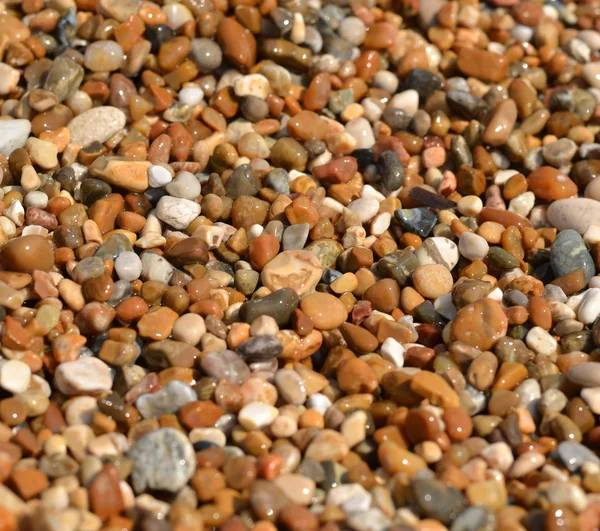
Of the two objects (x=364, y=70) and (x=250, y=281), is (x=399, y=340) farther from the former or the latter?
(x=364, y=70)

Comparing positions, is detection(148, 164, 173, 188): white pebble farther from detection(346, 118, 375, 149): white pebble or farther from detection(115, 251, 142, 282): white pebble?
detection(346, 118, 375, 149): white pebble

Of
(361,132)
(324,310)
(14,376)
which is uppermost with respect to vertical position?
(361,132)

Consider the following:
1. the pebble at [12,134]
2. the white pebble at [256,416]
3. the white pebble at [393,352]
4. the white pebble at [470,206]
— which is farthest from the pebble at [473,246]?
the pebble at [12,134]

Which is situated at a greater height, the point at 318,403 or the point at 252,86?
the point at 252,86

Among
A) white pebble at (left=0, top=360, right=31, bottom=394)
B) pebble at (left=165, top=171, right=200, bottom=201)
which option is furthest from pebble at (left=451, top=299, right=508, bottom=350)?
white pebble at (left=0, top=360, right=31, bottom=394)

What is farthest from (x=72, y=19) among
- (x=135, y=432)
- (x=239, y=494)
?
(x=239, y=494)

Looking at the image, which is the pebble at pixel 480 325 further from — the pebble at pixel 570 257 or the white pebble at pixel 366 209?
the white pebble at pixel 366 209

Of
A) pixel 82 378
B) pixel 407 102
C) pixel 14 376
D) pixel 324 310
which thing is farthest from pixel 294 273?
pixel 407 102

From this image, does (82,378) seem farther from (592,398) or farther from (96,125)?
(592,398)
